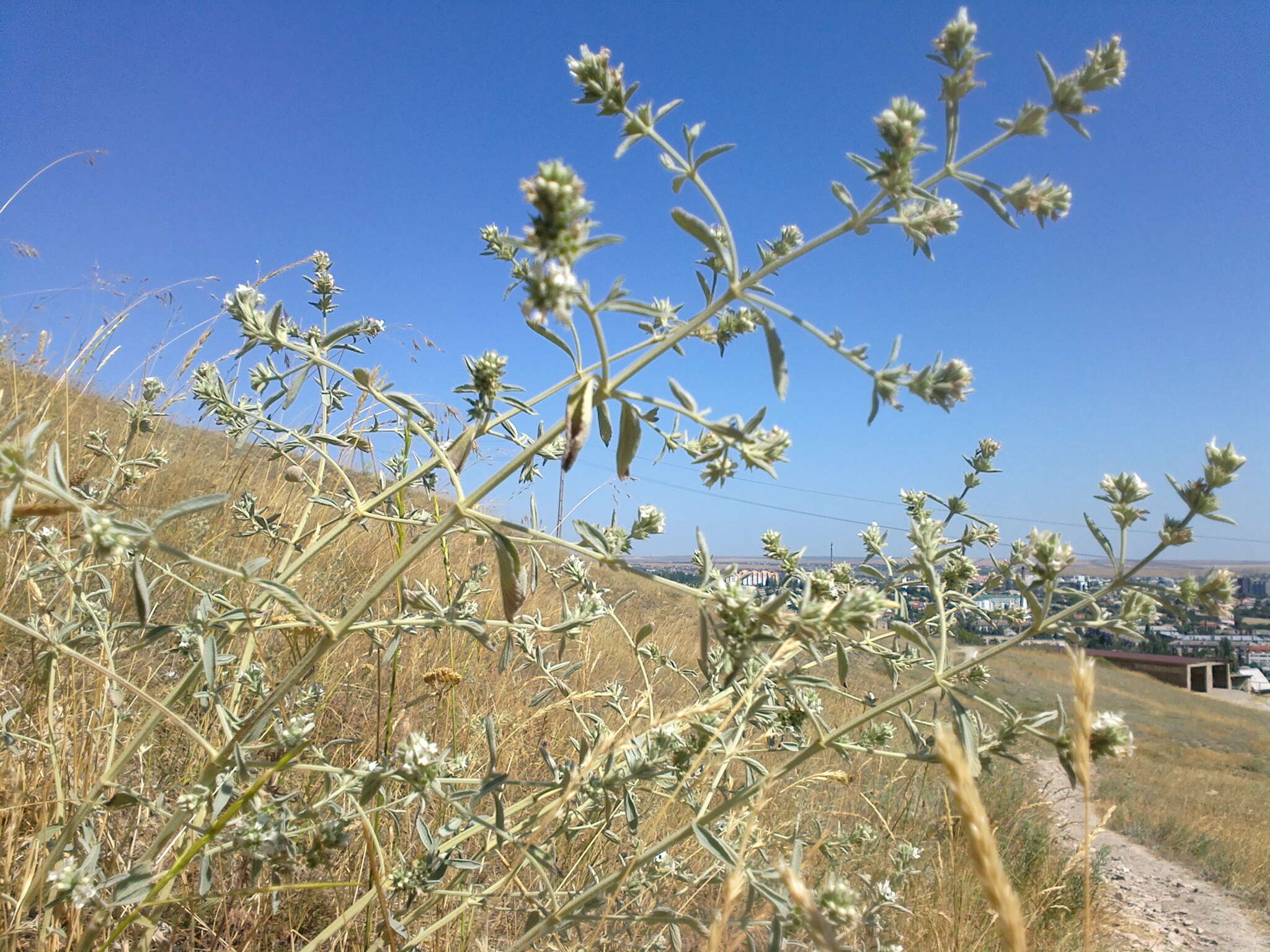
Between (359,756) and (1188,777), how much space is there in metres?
16.6

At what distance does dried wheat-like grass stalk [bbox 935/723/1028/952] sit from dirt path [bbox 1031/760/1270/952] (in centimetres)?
482

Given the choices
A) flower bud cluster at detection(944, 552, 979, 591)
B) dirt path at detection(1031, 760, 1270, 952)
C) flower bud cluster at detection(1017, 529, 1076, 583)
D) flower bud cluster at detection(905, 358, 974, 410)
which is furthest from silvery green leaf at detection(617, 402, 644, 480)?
dirt path at detection(1031, 760, 1270, 952)

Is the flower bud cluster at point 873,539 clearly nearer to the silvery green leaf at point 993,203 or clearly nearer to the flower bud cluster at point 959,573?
the flower bud cluster at point 959,573

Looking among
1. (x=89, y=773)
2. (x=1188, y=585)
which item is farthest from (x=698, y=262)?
(x=89, y=773)

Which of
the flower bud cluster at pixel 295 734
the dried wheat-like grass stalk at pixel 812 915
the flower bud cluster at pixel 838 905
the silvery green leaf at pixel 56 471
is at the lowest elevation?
the flower bud cluster at pixel 838 905

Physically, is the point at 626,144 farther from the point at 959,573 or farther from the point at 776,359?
the point at 959,573

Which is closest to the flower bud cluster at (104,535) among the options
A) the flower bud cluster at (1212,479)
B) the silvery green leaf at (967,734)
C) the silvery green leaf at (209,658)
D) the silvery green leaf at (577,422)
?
the silvery green leaf at (209,658)

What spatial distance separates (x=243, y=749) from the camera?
1272 millimetres

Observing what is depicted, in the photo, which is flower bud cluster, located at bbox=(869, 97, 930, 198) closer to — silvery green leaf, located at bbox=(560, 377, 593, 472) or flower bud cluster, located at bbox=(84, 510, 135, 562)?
silvery green leaf, located at bbox=(560, 377, 593, 472)

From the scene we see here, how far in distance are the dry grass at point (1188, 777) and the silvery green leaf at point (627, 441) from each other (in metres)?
1.13

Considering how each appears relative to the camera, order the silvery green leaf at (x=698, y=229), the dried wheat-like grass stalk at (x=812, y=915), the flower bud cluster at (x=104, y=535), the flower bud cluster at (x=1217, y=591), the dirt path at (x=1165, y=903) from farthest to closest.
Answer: the dirt path at (x=1165, y=903), the flower bud cluster at (x=1217, y=591), the silvery green leaf at (x=698, y=229), the flower bud cluster at (x=104, y=535), the dried wheat-like grass stalk at (x=812, y=915)

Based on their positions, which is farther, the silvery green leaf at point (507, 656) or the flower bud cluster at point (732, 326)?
the silvery green leaf at point (507, 656)

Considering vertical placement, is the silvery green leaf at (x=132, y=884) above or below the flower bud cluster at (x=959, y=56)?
below

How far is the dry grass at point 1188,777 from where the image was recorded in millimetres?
7445
